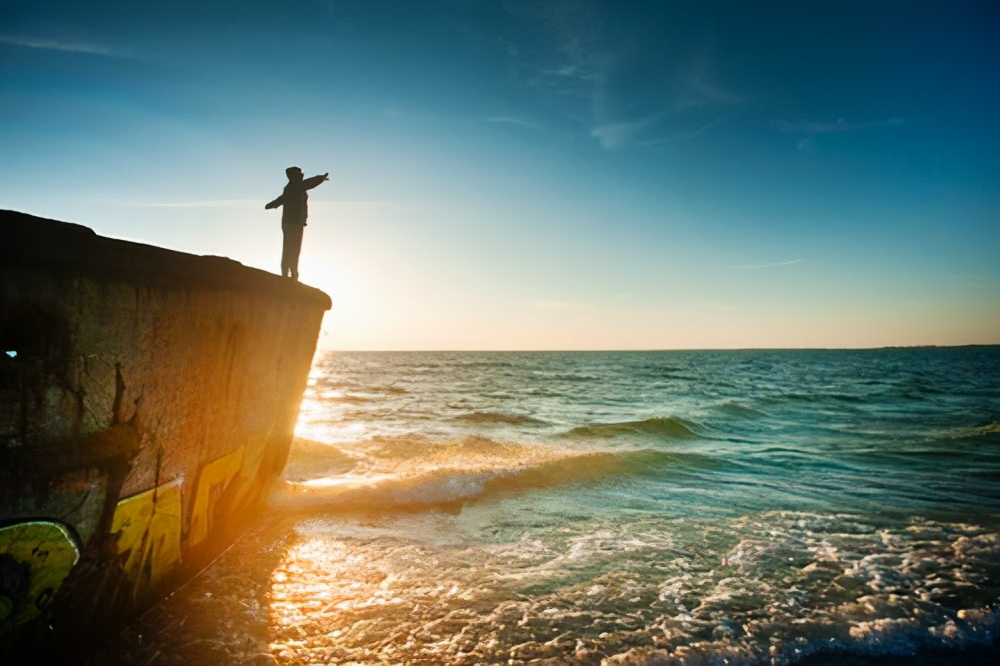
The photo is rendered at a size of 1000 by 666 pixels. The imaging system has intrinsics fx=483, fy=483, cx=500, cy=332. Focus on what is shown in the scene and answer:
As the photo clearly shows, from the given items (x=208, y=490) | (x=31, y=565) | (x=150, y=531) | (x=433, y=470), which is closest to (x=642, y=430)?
(x=433, y=470)

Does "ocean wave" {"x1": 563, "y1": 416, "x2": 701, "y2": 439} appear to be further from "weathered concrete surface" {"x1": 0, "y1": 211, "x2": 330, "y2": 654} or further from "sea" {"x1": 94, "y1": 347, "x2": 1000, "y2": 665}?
"weathered concrete surface" {"x1": 0, "y1": 211, "x2": 330, "y2": 654}

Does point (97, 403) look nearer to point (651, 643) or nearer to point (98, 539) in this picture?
point (98, 539)

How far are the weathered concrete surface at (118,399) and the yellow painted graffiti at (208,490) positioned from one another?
0.01m

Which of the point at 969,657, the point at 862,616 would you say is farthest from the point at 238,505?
the point at 969,657

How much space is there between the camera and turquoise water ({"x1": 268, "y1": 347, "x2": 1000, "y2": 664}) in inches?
131

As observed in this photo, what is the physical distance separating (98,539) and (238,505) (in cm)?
197

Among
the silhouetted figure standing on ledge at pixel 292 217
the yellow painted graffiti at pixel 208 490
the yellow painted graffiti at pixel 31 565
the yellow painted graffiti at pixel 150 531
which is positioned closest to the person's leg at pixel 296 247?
the silhouetted figure standing on ledge at pixel 292 217

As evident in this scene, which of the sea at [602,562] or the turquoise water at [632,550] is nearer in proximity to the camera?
the sea at [602,562]

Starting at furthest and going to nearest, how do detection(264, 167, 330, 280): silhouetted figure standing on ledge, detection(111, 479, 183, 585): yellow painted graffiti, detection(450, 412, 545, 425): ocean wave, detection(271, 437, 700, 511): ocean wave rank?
detection(450, 412, 545, 425): ocean wave, detection(271, 437, 700, 511): ocean wave, detection(264, 167, 330, 280): silhouetted figure standing on ledge, detection(111, 479, 183, 585): yellow painted graffiti

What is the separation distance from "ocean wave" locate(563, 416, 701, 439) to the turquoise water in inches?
40.7

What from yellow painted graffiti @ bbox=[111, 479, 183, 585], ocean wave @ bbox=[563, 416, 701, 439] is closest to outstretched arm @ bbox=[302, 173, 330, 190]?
yellow painted graffiti @ bbox=[111, 479, 183, 585]

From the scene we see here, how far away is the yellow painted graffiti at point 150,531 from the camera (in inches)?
108

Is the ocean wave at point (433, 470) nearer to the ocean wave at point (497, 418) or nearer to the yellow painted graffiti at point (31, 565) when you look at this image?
the ocean wave at point (497, 418)

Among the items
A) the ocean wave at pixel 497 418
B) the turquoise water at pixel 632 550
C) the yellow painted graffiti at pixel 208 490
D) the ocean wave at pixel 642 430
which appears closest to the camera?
the turquoise water at pixel 632 550
